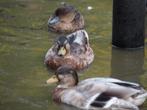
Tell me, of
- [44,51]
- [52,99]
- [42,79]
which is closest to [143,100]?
[52,99]

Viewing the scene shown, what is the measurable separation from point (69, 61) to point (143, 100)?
2.27 meters

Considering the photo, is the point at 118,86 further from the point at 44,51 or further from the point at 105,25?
the point at 105,25

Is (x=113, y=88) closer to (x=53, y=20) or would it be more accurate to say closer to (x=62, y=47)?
(x=62, y=47)

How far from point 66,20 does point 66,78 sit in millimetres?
4376

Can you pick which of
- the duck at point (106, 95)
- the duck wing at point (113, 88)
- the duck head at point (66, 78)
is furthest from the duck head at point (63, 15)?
the duck wing at point (113, 88)

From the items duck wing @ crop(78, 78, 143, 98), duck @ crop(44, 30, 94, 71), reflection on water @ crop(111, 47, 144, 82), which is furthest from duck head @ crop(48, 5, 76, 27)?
duck wing @ crop(78, 78, 143, 98)

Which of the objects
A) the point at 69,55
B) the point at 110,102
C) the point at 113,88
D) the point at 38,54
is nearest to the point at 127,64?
the point at 69,55

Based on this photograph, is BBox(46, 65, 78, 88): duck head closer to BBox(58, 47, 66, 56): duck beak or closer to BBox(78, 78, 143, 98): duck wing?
BBox(78, 78, 143, 98): duck wing

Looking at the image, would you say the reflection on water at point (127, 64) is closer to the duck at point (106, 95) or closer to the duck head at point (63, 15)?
the duck at point (106, 95)

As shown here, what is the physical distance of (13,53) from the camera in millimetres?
11016

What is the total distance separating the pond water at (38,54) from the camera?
9.07 metres

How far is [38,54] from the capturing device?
11.1 meters

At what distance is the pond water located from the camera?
29.8ft

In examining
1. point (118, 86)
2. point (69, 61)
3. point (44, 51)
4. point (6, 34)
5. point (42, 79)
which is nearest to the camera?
point (118, 86)
